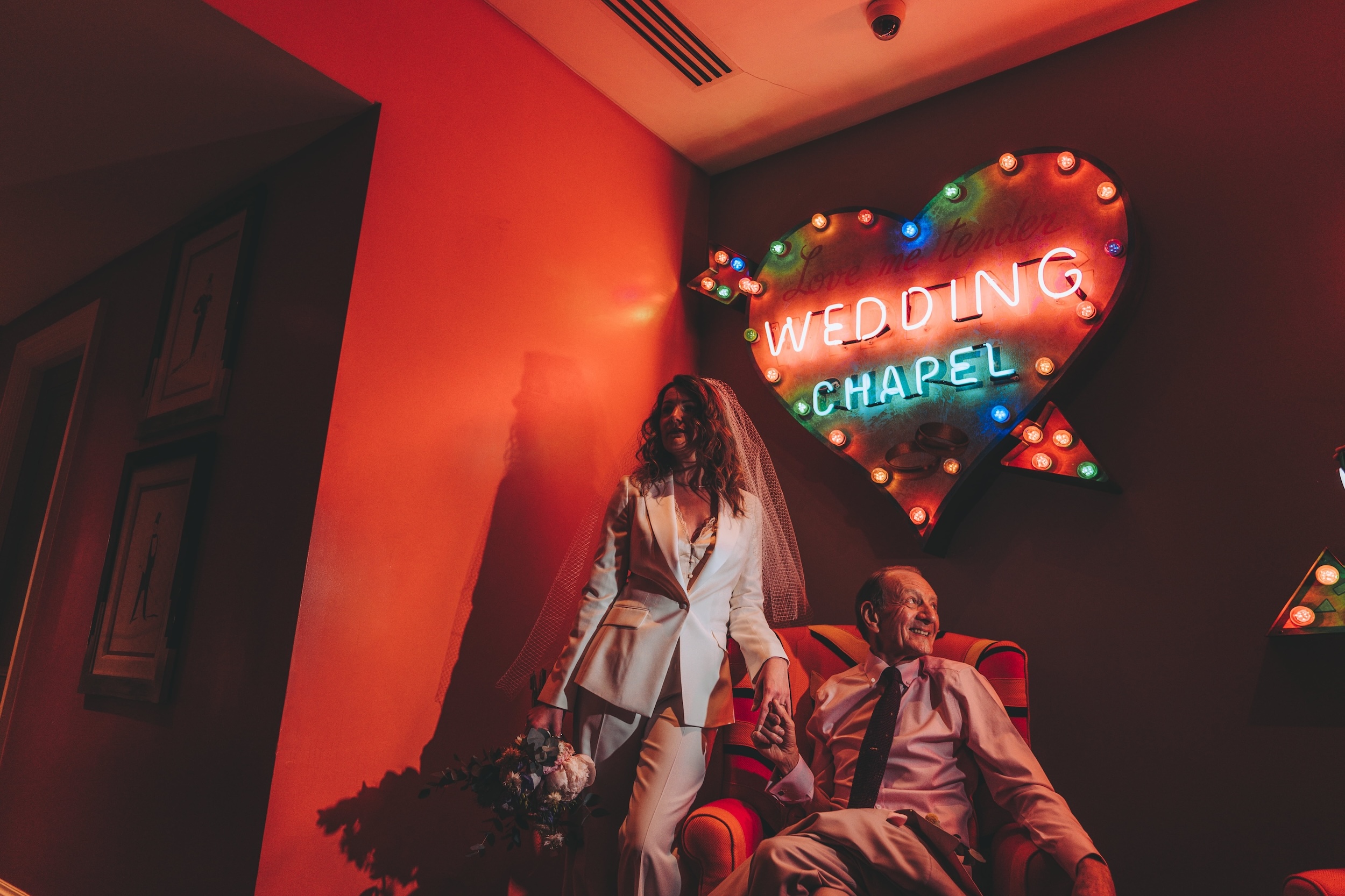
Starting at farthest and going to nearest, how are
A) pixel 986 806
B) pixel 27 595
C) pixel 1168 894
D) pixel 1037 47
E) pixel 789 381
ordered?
1. pixel 27 595
2. pixel 789 381
3. pixel 1037 47
4. pixel 1168 894
5. pixel 986 806

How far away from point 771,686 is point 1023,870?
706 millimetres

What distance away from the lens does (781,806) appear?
2.39m

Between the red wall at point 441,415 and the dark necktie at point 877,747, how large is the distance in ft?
4.47

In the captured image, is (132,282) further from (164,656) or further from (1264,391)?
(1264,391)

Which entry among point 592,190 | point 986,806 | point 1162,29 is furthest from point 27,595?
point 1162,29

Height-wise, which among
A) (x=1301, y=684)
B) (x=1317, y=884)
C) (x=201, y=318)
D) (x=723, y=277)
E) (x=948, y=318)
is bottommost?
(x=1317, y=884)

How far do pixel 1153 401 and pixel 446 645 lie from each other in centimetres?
256

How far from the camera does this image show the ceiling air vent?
3.26 metres

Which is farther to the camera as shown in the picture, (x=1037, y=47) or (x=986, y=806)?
(x=1037, y=47)

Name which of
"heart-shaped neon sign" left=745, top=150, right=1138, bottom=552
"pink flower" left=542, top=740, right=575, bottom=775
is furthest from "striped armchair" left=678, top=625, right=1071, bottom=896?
"heart-shaped neon sign" left=745, top=150, right=1138, bottom=552

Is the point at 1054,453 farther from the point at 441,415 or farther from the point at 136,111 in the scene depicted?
the point at 136,111

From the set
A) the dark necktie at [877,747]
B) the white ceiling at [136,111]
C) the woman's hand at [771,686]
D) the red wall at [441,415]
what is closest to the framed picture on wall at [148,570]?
the red wall at [441,415]

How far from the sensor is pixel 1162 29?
3090 mm

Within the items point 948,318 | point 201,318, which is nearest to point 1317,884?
point 948,318
